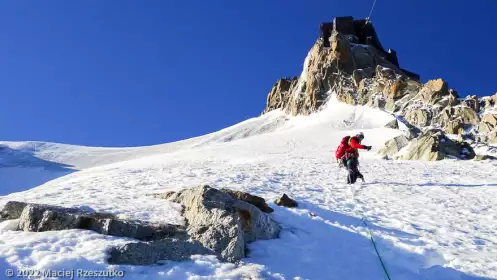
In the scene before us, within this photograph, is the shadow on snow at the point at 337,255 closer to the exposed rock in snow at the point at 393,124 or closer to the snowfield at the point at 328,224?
the snowfield at the point at 328,224

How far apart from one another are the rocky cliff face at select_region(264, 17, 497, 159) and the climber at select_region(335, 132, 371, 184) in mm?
18074

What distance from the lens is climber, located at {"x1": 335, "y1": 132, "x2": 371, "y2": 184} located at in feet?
53.7

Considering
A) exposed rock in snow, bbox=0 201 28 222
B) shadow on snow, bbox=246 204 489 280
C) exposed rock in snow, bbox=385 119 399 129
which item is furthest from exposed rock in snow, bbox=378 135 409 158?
exposed rock in snow, bbox=0 201 28 222

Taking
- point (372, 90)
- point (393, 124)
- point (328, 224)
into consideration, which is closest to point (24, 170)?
point (393, 124)

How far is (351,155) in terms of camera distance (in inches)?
655

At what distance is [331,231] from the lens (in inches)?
373

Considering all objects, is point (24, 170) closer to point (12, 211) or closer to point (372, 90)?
point (12, 211)

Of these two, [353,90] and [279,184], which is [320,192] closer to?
[279,184]

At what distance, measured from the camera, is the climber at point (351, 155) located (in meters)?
16.4

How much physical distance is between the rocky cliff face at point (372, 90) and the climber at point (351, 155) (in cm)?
1807

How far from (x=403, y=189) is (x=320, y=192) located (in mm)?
3451

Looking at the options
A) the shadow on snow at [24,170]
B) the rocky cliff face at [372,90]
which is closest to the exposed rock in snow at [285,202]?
the rocky cliff face at [372,90]

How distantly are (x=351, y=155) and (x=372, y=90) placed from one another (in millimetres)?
47747

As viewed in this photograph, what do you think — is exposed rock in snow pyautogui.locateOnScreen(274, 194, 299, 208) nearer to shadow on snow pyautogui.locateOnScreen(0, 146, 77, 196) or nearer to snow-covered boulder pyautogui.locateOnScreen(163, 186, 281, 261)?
snow-covered boulder pyautogui.locateOnScreen(163, 186, 281, 261)
